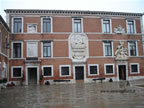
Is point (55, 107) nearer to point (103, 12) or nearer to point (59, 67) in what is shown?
point (59, 67)

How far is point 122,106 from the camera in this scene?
711 cm

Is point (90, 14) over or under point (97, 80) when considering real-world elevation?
over

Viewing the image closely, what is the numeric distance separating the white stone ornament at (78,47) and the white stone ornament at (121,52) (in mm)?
4574

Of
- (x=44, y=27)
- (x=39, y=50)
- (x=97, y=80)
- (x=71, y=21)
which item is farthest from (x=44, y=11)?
(x=97, y=80)

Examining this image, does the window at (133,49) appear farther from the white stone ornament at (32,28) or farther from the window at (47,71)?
the white stone ornament at (32,28)

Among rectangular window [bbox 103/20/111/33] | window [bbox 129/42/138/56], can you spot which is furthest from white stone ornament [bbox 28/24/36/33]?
window [bbox 129/42/138/56]

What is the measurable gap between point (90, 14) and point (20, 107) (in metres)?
18.6

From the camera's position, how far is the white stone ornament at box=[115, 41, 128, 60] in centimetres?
2353

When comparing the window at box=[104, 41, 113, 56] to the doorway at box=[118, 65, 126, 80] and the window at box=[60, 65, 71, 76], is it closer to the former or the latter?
the doorway at box=[118, 65, 126, 80]

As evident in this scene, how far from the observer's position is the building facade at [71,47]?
71.4ft

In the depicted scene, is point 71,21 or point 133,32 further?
point 133,32

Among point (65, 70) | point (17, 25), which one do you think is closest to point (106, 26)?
point (65, 70)

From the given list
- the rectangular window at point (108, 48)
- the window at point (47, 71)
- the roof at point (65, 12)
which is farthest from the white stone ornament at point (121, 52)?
the window at point (47, 71)

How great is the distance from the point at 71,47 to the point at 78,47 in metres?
0.97
